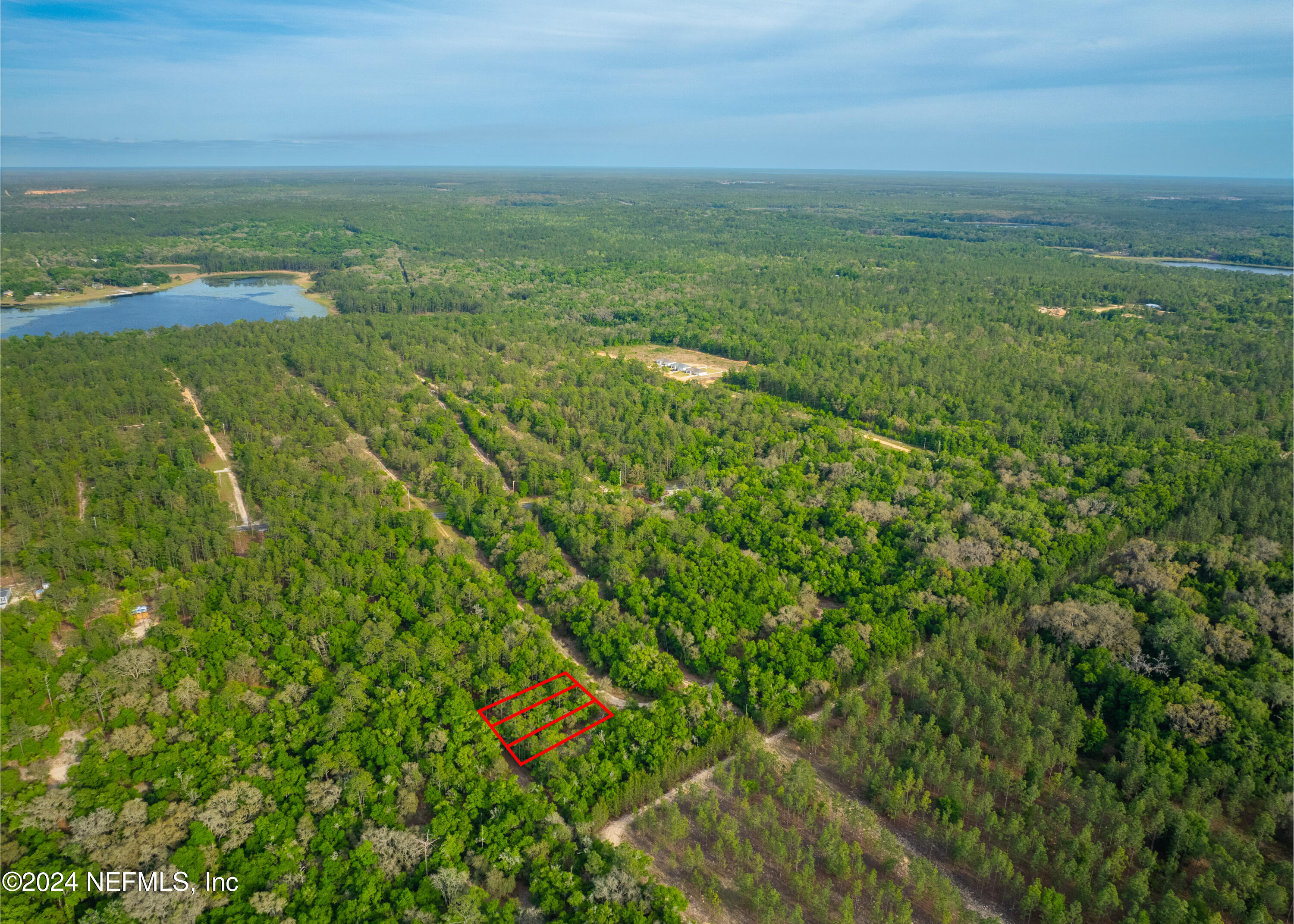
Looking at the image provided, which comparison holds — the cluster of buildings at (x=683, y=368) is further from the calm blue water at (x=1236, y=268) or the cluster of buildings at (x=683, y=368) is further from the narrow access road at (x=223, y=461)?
the calm blue water at (x=1236, y=268)

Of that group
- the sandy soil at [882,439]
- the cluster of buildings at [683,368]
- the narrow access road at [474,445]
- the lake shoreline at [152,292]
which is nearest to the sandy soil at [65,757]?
the narrow access road at [474,445]

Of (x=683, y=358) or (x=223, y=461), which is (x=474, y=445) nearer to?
(x=223, y=461)

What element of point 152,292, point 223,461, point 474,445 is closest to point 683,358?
point 474,445

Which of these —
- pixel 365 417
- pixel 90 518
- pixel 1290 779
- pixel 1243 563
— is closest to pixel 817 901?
pixel 1290 779

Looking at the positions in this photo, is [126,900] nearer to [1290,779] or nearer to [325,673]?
[325,673]

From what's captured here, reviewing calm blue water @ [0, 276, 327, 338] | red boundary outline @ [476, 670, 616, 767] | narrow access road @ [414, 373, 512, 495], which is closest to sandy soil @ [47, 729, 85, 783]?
red boundary outline @ [476, 670, 616, 767]
